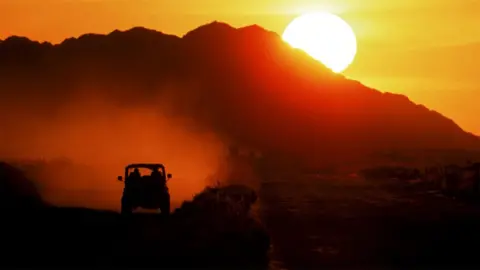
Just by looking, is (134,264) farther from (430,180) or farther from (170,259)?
(430,180)

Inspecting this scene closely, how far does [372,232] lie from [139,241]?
14074 mm

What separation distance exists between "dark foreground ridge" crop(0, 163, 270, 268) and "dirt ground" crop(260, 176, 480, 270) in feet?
4.68

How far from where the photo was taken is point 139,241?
112 ft

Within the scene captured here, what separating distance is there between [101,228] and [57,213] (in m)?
7.99

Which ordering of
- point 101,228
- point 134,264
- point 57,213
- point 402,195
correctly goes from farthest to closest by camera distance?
point 402,195 → point 57,213 → point 101,228 → point 134,264

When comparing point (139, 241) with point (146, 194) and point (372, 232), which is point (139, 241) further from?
point (146, 194)

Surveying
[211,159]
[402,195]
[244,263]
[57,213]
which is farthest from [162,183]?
[211,159]

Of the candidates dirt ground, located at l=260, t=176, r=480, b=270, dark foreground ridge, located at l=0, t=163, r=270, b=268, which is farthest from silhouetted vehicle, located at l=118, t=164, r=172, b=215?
dirt ground, located at l=260, t=176, r=480, b=270

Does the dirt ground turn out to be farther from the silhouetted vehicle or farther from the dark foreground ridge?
the silhouetted vehicle

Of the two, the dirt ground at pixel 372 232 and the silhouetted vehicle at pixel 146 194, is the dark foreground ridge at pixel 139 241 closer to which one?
the dirt ground at pixel 372 232

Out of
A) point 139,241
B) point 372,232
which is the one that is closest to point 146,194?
point 372,232

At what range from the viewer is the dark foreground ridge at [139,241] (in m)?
30.0

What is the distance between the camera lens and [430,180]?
110938mm

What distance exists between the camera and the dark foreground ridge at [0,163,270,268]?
30.0m
